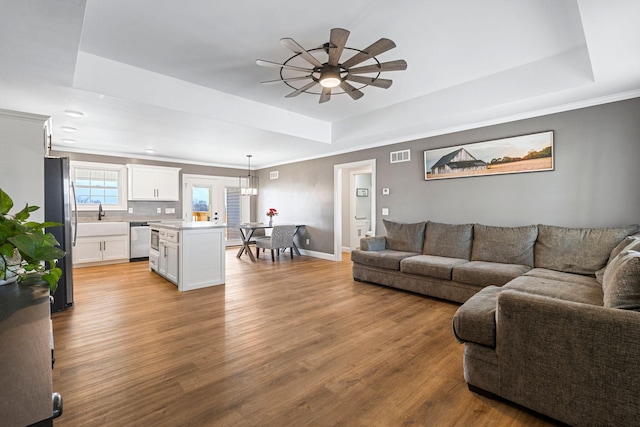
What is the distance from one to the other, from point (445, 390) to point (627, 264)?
4.21ft

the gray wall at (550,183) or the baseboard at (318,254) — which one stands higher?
the gray wall at (550,183)

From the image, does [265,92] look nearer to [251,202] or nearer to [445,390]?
[445,390]

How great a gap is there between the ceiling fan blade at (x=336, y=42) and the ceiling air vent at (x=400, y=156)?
2.90m

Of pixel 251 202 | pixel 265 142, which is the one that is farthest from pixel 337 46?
pixel 251 202

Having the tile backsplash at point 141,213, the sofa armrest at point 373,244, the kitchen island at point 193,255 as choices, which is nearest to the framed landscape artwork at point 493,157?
the sofa armrest at point 373,244

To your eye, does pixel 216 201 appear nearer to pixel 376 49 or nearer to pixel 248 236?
pixel 248 236

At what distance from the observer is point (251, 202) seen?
9.39m

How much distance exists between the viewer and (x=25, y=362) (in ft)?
2.14

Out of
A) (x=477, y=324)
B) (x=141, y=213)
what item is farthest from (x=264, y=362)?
(x=141, y=213)

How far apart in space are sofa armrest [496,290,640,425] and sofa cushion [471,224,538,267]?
2214 millimetres

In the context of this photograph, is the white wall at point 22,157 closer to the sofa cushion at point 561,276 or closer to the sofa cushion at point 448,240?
the sofa cushion at point 448,240

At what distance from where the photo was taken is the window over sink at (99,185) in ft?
21.4

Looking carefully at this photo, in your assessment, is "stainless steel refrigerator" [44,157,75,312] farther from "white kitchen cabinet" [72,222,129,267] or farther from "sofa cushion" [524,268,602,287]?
"sofa cushion" [524,268,602,287]

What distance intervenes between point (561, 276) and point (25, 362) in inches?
154
